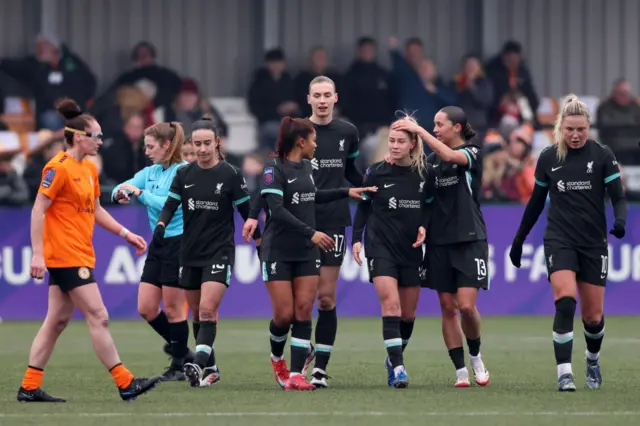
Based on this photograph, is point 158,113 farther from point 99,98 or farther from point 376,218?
point 376,218

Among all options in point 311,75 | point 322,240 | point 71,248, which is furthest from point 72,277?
point 311,75

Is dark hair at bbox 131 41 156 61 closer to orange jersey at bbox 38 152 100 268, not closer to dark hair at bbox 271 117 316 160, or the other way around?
dark hair at bbox 271 117 316 160

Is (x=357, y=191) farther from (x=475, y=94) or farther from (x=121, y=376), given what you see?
(x=475, y=94)

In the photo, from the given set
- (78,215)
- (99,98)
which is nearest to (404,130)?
(78,215)

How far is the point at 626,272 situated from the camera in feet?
66.7

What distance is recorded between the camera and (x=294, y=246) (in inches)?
458

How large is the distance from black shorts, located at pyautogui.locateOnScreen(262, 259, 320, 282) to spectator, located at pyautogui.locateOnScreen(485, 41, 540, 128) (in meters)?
13.1

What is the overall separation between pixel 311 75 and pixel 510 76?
3.24 meters

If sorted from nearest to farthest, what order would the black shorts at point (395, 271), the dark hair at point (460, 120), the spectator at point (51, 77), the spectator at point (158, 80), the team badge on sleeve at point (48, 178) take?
the team badge on sleeve at point (48, 178), the black shorts at point (395, 271), the dark hair at point (460, 120), the spectator at point (51, 77), the spectator at point (158, 80)

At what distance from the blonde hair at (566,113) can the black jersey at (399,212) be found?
103 centimetres

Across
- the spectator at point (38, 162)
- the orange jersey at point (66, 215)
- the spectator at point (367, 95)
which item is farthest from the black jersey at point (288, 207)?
the spectator at point (367, 95)

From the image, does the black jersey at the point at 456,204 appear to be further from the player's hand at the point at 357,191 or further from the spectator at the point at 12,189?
the spectator at the point at 12,189

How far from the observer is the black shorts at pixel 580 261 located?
11352mm

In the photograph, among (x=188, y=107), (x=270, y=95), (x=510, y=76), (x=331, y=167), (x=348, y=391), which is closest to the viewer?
(x=348, y=391)
